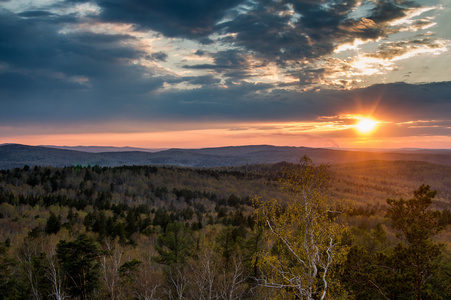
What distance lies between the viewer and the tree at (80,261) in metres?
35.8

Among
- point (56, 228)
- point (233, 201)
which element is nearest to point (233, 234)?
point (56, 228)

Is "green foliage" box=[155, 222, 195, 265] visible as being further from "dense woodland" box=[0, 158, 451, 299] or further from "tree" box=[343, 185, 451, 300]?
"tree" box=[343, 185, 451, 300]

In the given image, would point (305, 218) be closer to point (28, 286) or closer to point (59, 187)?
point (28, 286)

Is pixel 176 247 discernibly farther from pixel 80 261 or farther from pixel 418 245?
pixel 418 245

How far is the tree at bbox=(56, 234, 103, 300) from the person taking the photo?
3580 cm

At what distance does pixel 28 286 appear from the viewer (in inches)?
1457

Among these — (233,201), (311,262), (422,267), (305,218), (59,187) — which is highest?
(305,218)

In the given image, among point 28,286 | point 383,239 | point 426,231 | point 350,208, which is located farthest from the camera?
point 383,239

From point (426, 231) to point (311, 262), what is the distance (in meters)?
9.35

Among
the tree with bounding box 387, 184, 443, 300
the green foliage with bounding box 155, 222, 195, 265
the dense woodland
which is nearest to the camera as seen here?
the dense woodland

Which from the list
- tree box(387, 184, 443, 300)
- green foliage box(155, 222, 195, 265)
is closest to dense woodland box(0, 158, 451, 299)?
tree box(387, 184, 443, 300)

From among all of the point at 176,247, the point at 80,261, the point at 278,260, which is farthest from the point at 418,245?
the point at 176,247

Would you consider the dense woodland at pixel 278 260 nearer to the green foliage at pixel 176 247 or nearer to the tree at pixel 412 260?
the tree at pixel 412 260

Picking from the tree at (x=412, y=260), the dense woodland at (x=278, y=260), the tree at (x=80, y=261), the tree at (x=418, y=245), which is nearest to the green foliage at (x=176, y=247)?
the dense woodland at (x=278, y=260)
